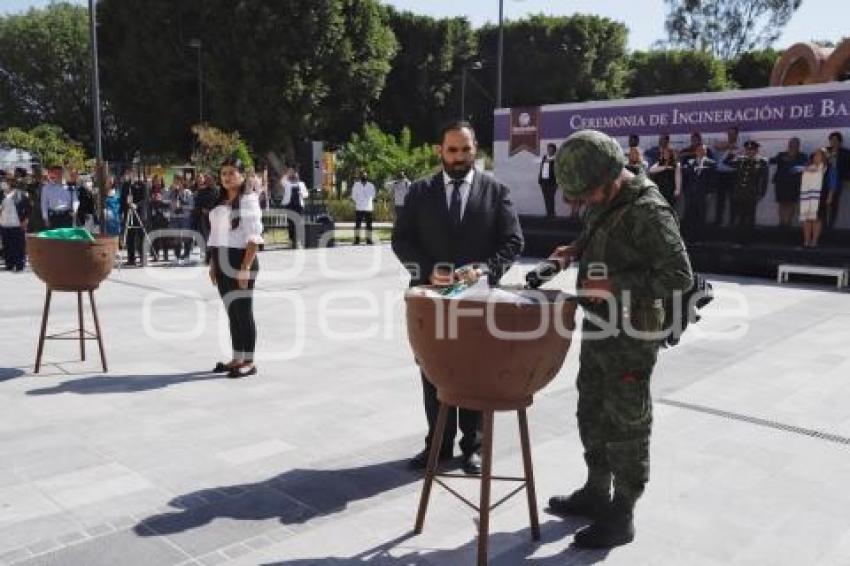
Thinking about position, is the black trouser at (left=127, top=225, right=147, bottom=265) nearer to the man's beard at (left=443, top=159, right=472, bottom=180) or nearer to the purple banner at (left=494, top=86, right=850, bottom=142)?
the purple banner at (left=494, top=86, right=850, bottom=142)

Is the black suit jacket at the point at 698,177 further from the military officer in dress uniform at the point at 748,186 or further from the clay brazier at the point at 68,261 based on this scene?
the clay brazier at the point at 68,261

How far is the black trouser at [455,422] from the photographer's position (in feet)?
14.5

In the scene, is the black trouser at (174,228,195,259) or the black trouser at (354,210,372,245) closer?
Result: the black trouser at (174,228,195,259)

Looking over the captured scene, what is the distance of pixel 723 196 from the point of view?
15453 millimetres

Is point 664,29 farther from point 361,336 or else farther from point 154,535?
point 154,535

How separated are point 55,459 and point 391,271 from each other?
968cm

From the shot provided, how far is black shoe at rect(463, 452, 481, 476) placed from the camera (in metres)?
4.37

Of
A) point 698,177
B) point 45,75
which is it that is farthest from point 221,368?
point 45,75

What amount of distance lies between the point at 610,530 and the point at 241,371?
387 centimetres

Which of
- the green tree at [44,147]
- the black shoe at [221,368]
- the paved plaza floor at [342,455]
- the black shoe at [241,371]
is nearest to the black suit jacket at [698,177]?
the paved plaza floor at [342,455]

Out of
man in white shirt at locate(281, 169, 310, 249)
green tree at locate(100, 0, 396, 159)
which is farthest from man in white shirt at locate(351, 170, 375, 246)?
green tree at locate(100, 0, 396, 159)

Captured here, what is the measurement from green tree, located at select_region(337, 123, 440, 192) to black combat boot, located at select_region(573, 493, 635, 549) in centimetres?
2565

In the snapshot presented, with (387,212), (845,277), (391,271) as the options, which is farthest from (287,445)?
(387,212)

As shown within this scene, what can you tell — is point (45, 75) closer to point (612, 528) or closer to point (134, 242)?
point (134, 242)
